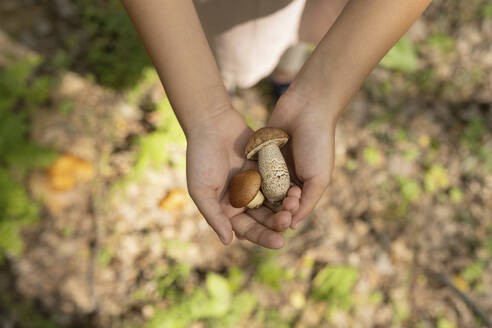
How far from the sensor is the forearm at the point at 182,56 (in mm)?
2150

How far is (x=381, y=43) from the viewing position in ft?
7.62

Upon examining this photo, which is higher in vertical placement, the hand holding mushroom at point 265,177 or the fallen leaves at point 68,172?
the hand holding mushroom at point 265,177

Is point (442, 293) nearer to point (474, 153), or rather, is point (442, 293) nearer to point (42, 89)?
point (474, 153)

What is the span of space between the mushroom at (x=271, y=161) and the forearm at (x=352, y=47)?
41 centimetres

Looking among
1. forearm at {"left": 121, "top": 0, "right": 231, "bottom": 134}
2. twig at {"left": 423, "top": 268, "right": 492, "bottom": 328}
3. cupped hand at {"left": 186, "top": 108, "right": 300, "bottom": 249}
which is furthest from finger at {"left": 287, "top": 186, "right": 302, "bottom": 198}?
twig at {"left": 423, "top": 268, "right": 492, "bottom": 328}

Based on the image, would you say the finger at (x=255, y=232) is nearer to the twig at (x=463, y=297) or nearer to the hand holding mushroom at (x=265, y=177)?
the hand holding mushroom at (x=265, y=177)

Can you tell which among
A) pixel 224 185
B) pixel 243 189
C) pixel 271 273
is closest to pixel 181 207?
pixel 271 273

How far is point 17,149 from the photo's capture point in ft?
12.1

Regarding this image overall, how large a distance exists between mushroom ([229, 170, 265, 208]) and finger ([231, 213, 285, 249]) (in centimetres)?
12

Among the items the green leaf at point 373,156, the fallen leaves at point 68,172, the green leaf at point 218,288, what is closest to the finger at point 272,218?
the green leaf at point 218,288

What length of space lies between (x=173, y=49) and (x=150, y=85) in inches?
89.6

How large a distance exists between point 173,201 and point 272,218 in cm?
193

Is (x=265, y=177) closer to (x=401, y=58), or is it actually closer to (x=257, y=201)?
(x=257, y=201)

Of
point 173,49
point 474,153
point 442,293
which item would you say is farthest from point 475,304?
point 173,49
